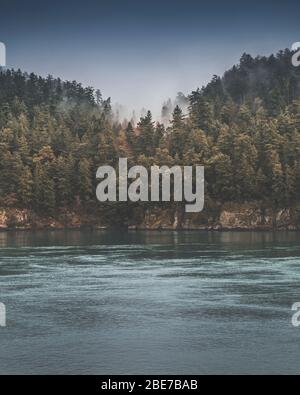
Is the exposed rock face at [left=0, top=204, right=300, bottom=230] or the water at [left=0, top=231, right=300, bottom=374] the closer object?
the water at [left=0, top=231, right=300, bottom=374]

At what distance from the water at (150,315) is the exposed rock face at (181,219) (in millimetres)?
→ 66785

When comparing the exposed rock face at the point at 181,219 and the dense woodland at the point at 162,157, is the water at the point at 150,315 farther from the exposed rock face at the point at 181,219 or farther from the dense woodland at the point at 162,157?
the dense woodland at the point at 162,157

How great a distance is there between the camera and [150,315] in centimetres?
3856

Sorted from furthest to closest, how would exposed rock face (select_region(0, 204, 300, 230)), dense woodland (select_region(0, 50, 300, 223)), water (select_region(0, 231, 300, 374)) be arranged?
1. dense woodland (select_region(0, 50, 300, 223))
2. exposed rock face (select_region(0, 204, 300, 230))
3. water (select_region(0, 231, 300, 374))

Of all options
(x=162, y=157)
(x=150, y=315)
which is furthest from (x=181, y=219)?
(x=150, y=315)

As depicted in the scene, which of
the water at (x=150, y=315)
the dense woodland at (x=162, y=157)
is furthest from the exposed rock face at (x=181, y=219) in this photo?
the water at (x=150, y=315)

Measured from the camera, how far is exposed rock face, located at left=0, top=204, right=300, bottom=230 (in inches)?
5364

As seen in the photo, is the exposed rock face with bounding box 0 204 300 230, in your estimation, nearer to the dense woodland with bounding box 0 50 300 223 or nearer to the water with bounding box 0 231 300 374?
the dense woodland with bounding box 0 50 300 223

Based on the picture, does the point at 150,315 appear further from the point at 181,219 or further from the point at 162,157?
the point at 162,157

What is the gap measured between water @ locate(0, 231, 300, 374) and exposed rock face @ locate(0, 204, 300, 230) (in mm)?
66785

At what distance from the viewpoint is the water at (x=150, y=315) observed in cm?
2855

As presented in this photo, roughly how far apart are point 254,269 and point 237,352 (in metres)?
29.6

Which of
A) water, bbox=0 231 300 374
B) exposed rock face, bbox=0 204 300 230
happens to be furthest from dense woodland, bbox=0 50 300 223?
water, bbox=0 231 300 374

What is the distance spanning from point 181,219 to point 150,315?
334 feet
